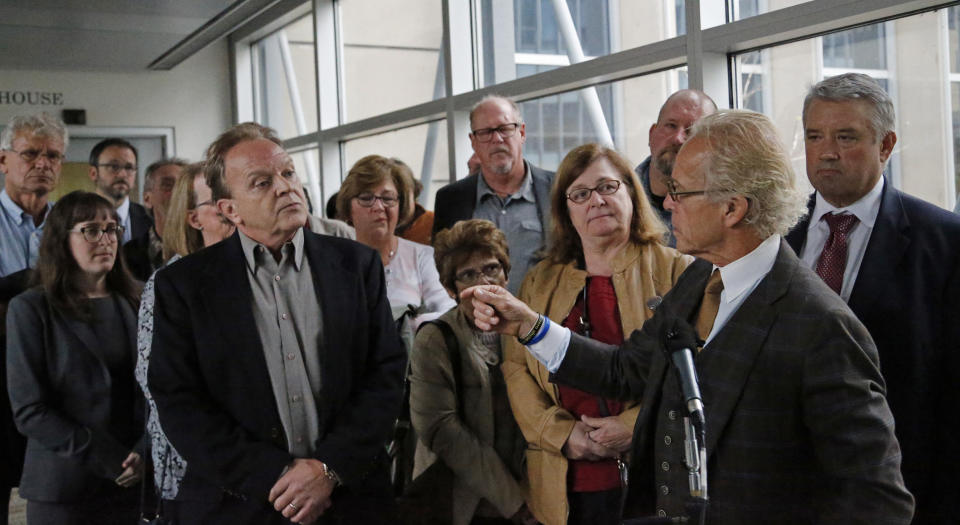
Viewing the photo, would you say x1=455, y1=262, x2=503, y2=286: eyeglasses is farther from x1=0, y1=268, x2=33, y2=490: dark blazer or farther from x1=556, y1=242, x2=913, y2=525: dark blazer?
x1=0, y1=268, x2=33, y2=490: dark blazer

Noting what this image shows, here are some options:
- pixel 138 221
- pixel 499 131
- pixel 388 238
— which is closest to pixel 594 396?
pixel 388 238

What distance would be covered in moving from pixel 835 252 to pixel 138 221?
411 cm

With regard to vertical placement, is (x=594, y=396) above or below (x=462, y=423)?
above

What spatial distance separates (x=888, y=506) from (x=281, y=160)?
1.64 m

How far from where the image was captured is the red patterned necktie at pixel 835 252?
2.26 meters

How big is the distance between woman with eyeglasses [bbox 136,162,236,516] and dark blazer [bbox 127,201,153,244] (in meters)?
2.13

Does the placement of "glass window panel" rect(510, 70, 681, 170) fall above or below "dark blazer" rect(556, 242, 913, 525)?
above

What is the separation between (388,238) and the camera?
3766 millimetres

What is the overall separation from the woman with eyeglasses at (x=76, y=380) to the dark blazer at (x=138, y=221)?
6.03 feet

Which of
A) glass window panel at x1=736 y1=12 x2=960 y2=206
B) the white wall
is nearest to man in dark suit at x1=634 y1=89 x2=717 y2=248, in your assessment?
glass window panel at x1=736 y1=12 x2=960 y2=206

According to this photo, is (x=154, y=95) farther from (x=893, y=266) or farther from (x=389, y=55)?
(x=893, y=266)

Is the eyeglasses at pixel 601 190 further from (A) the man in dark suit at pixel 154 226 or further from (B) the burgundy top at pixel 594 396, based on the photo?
(A) the man in dark suit at pixel 154 226

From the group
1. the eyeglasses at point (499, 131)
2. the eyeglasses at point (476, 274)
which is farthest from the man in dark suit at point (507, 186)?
the eyeglasses at point (476, 274)

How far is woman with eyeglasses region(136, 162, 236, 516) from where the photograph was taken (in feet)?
8.30
